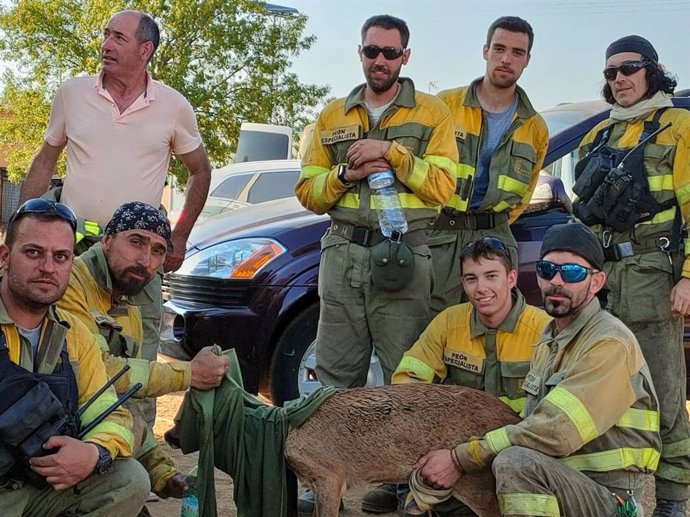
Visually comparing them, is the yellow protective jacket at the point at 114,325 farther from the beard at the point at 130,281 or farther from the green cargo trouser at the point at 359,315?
the green cargo trouser at the point at 359,315

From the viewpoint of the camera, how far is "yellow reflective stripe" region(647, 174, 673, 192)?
14.2ft

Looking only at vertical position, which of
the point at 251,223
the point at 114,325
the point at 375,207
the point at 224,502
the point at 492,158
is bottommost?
the point at 224,502

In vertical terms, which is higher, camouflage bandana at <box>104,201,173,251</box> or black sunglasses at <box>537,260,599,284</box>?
camouflage bandana at <box>104,201,173,251</box>

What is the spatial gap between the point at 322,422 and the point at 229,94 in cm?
2093

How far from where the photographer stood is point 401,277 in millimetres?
4191

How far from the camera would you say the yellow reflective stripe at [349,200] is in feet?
14.3

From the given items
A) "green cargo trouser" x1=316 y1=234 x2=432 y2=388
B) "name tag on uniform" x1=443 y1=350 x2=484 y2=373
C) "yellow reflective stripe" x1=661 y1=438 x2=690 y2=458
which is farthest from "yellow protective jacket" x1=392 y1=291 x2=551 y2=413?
"yellow reflective stripe" x1=661 y1=438 x2=690 y2=458

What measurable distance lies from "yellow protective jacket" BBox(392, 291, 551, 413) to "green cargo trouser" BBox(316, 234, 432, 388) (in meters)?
0.24

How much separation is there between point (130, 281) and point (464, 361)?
59.4 inches

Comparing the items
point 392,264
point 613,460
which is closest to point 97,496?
point 392,264

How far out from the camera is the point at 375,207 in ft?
14.1

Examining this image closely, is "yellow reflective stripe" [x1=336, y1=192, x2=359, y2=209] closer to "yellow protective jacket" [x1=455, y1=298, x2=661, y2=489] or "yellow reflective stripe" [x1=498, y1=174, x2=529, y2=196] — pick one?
"yellow reflective stripe" [x1=498, y1=174, x2=529, y2=196]

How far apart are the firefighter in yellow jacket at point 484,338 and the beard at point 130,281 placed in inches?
46.5

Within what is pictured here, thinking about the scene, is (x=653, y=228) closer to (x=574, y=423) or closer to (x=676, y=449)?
(x=676, y=449)
